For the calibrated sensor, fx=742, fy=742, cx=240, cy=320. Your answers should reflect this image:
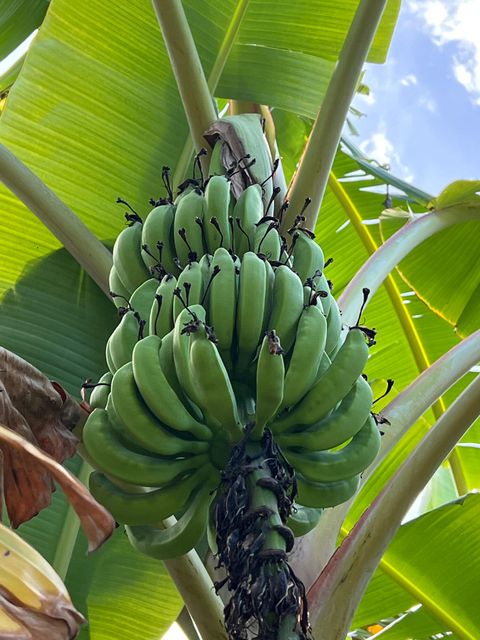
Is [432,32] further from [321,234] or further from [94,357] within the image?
[94,357]

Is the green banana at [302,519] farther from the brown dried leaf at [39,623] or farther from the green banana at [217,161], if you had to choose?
the green banana at [217,161]

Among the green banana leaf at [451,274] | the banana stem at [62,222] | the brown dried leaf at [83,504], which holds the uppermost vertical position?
the green banana leaf at [451,274]

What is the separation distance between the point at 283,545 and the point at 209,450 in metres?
0.21

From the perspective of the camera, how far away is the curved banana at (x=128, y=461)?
97 centimetres

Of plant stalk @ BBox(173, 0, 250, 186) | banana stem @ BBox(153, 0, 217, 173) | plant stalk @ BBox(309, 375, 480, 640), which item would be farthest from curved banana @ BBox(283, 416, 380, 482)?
plant stalk @ BBox(173, 0, 250, 186)

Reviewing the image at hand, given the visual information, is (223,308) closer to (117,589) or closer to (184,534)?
(184,534)

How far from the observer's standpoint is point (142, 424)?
0.96 meters

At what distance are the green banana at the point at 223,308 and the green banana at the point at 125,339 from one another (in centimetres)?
13

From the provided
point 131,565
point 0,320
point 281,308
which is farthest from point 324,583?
point 0,320

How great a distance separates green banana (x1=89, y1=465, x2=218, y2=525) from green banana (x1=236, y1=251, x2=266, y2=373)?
0.56 feet

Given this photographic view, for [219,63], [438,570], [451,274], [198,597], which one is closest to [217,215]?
[198,597]

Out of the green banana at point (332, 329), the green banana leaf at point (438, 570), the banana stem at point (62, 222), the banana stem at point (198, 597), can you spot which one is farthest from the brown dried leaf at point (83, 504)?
the green banana leaf at point (438, 570)

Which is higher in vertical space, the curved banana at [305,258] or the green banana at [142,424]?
the curved banana at [305,258]

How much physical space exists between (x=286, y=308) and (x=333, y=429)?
0.18 meters
